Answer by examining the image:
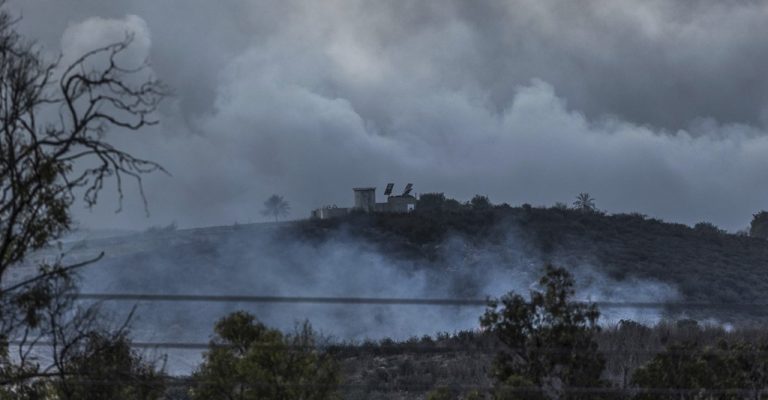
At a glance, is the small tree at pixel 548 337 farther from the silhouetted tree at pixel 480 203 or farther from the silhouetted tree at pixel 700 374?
the silhouetted tree at pixel 480 203

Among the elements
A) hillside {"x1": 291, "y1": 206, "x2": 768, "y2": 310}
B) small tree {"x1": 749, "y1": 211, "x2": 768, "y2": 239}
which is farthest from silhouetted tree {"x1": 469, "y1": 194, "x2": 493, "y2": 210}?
small tree {"x1": 749, "y1": 211, "x2": 768, "y2": 239}

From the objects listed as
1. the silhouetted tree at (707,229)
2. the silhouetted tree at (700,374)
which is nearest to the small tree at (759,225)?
the silhouetted tree at (707,229)

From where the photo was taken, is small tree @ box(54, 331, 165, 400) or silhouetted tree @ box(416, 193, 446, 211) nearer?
small tree @ box(54, 331, 165, 400)

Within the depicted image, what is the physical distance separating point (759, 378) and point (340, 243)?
39681mm

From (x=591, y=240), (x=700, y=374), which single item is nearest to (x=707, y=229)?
(x=591, y=240)

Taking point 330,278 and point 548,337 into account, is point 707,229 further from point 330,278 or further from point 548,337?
point 548,337

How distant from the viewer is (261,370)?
56.7ft

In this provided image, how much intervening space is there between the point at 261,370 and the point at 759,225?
216 ft

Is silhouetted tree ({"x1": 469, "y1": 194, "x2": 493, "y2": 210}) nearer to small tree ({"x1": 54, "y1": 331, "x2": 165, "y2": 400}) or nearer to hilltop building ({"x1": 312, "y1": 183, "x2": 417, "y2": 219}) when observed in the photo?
hilltop building ({"x1": 312, "y1": 183, "x2": 417, "y2": 219})

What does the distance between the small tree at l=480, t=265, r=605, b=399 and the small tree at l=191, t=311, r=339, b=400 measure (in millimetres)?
2580

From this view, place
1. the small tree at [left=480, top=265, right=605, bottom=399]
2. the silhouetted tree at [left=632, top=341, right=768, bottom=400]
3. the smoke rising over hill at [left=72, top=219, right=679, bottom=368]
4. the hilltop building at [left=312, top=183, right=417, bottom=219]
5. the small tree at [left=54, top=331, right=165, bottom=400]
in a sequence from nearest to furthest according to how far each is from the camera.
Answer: the small tree at [left=54, top=331, right=165, bottom=400], the small tree at [left=480, top=265, right=605, bottom=399], the silhouetted tree at [left=632, top=341, right=768, bottom=400], the smoke rising over hill at [left=72, top=219, right=679, bottom=368], the hilltop building at [left=312, top=183, right=417, bottom=219]

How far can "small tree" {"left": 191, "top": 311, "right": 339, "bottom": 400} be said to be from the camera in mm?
17094

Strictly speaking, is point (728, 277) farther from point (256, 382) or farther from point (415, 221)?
point (256, 382)

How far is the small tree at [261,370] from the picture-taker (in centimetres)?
1709
